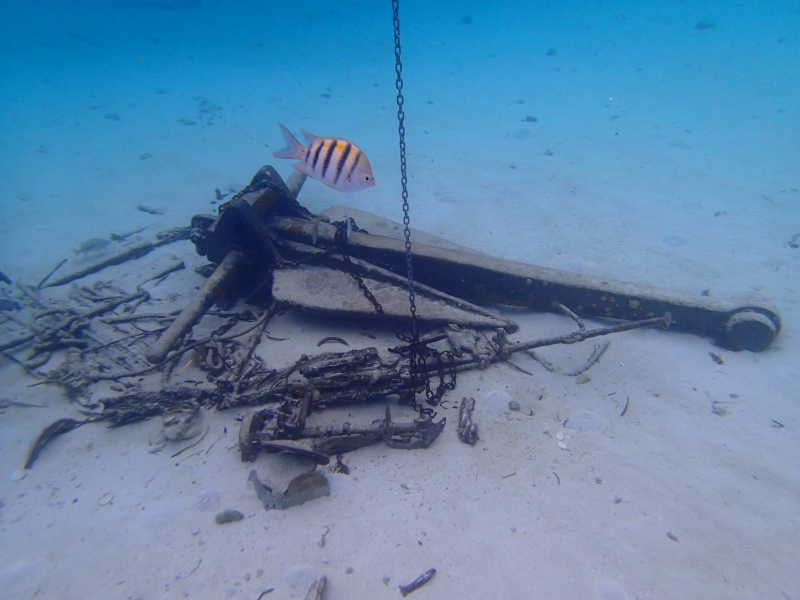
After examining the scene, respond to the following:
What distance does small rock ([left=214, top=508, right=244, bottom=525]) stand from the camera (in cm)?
263

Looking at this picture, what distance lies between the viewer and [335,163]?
10.4 feet

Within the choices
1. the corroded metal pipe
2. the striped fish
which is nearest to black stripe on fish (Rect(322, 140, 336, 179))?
the striped fish

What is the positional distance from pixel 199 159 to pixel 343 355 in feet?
37.6

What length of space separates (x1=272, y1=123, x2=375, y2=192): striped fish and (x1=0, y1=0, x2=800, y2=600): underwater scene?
3 cm

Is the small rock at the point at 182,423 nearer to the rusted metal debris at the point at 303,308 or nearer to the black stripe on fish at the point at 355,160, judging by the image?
the rusted metal debris at the point at 303,308

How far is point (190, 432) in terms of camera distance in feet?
11.0

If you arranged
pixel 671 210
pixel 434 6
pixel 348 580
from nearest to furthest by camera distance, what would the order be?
pixel 348 580
pixel 671 210
pixel 434 6

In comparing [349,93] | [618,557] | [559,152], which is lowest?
[618,557]

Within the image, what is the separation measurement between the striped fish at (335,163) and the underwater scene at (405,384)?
0.09 feet

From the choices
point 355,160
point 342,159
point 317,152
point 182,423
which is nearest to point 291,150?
point 317,152

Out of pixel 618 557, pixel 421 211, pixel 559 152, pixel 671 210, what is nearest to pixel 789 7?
pixel 559 152

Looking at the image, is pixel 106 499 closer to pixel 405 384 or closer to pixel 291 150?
pixel 405 384

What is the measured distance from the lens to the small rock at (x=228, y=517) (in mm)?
2631

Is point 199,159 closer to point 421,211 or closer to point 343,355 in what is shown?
point 421,211
